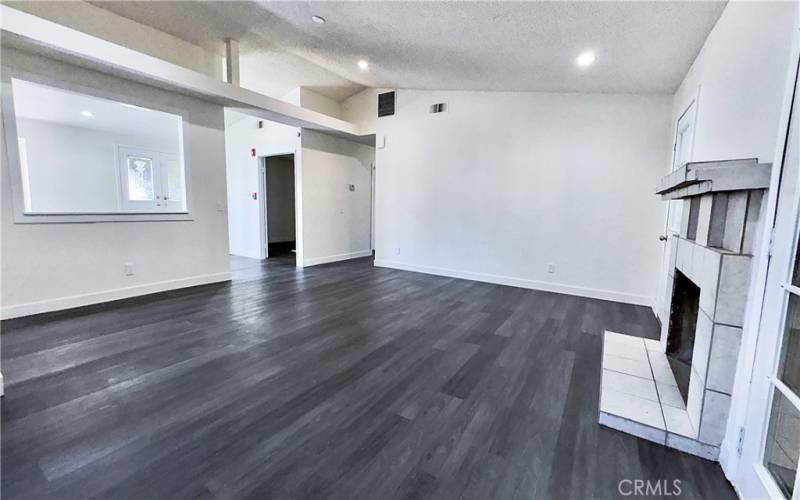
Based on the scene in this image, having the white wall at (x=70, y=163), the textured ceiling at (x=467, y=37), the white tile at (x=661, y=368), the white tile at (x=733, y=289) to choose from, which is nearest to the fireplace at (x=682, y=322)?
the white tile at (x=661, y=368)

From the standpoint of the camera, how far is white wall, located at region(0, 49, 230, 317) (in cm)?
322

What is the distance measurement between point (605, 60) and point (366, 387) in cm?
374

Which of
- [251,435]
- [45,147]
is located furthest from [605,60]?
[45,147]

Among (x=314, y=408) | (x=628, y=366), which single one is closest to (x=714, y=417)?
(x=628, y=366)

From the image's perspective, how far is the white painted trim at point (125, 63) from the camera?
2771 millimetres

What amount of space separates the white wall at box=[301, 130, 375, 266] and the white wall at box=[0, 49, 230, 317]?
1.57 m

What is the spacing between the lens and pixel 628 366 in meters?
2.33

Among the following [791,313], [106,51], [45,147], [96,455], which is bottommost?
[96,455]

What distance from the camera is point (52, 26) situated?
9.38ft

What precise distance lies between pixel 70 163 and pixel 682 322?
991 cm

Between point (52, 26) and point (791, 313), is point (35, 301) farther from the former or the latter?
point (791, 313)

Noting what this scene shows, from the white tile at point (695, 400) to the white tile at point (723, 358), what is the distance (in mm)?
71

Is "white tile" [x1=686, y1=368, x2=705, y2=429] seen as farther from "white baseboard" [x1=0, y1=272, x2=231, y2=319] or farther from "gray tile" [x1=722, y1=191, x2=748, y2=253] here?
"white baseboard" [x1=0, y1=272, x2=231, y2=319]

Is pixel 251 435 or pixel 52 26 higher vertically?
pixel 52 26
